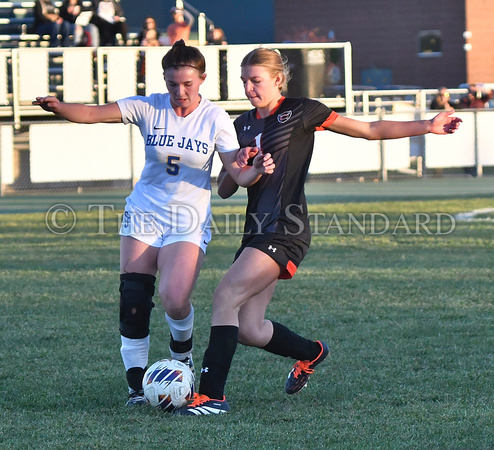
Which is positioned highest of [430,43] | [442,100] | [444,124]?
[430,43]

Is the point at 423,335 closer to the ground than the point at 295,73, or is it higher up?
closer to the ground

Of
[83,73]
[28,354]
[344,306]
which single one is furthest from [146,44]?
[28,354]

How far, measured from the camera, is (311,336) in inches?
258

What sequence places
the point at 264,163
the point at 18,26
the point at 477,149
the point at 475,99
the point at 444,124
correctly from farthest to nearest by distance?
the point at 18,26, the point at 475,99, the point at 477,149, the point at 444,124, the point at 264,163

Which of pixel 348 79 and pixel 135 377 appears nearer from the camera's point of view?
pixel 135 377

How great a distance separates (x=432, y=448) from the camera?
3.97m

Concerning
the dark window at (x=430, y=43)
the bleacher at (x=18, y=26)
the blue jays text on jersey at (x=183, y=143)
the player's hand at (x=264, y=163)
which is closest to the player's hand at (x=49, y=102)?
the blue jays text on jersey at (x=183, y=143)

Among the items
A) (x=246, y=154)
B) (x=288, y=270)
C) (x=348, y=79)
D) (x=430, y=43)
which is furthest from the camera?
(x=430, y=43)

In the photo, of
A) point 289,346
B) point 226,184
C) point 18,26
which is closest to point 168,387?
point 289,346

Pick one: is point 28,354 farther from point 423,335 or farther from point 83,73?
point 83,73

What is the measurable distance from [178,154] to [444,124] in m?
1.47

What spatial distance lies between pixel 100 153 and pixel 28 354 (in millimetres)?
12362

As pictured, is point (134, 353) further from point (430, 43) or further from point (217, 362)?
point (430, 43)

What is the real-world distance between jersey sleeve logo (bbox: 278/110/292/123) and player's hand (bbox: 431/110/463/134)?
0.79 m
